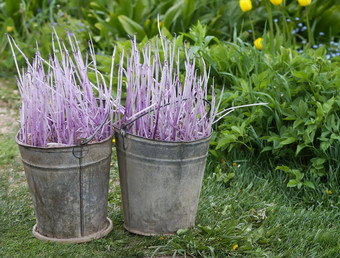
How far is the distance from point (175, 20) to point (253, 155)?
225 centimetres

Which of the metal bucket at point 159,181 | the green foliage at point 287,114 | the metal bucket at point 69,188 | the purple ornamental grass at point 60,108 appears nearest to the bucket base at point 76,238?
the metal bucket at point 69,188

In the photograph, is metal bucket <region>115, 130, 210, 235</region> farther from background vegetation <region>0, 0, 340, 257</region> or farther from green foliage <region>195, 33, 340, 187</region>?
green foliage <region>195, 33, 340, 187</region>

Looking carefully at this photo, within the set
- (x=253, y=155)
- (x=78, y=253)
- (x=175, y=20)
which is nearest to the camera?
(x=78, y=253)

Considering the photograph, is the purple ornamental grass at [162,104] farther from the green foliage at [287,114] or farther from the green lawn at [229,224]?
the green foliage at [287,114]

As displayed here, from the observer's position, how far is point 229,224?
2.54m

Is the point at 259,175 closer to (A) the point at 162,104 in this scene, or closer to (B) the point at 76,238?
(A) the point at 162,104

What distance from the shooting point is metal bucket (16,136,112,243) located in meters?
2.35

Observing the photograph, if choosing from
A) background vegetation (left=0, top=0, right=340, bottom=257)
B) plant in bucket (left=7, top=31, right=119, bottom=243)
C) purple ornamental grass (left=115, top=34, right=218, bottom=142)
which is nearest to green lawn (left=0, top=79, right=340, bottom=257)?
background vegetation (left=0, top=0, right=340, bottom=257)

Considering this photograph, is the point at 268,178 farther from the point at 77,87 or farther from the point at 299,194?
the point at 77,87

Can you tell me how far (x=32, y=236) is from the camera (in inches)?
102

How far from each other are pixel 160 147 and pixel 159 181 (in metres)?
0.18

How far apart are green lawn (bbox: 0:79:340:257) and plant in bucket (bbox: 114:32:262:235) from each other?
12 centimetres

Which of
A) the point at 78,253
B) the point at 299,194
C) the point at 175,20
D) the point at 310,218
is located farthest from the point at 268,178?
the point at 175,20

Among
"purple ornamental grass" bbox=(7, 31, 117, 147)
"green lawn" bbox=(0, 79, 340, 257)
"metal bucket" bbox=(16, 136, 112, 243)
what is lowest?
"green lawn" bbox=(0, 79, 340, 257)
